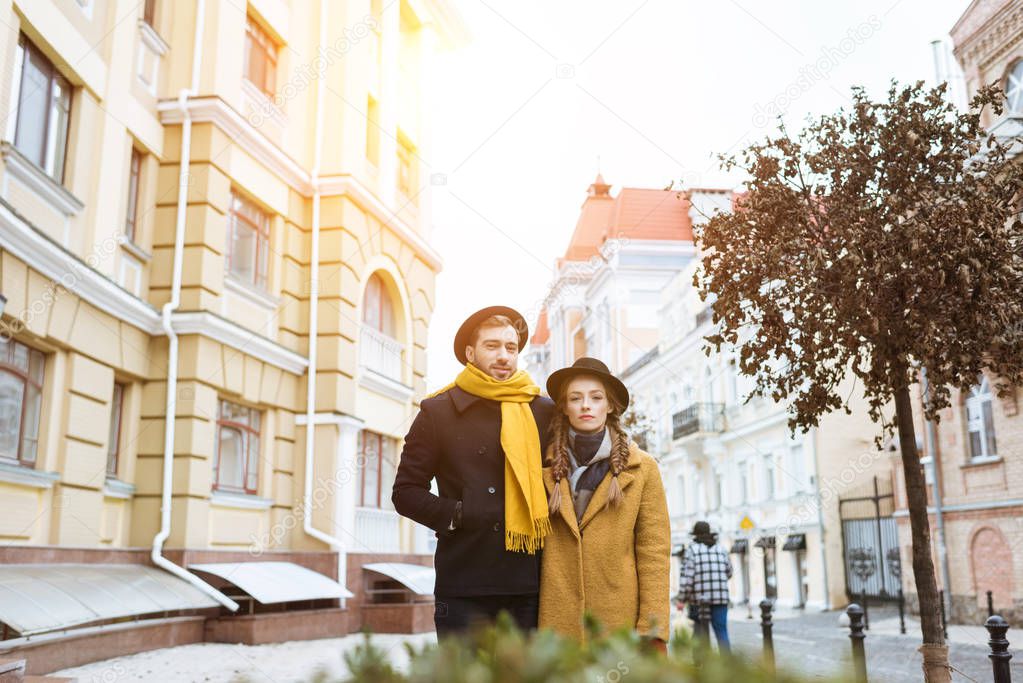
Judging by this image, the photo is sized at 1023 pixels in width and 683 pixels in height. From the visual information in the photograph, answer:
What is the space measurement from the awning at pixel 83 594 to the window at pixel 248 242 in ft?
16.5

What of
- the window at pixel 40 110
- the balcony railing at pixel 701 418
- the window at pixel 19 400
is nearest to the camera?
the window at pixel 19 400

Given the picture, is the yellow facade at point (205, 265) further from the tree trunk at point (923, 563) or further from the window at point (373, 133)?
the tree trunk at point (923, 563)

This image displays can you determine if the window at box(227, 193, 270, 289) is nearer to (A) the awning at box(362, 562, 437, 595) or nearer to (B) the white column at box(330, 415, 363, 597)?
(B) the white column at box(330, 415, 363, 597)

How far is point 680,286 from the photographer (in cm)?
4084

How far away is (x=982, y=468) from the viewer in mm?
20781

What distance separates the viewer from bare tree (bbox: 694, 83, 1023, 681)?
8.34 m

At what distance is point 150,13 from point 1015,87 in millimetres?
17456

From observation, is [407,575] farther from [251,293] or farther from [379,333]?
[251,293]

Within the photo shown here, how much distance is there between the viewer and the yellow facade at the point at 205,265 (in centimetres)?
1086

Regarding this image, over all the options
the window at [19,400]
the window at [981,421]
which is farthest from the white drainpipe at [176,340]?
the window at [981,421]

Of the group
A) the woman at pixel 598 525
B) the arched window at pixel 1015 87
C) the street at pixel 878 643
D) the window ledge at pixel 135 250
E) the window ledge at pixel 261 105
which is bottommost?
→ the street at pixel 878 643

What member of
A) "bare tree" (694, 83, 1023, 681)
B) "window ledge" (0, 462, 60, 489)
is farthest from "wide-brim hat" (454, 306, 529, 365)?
"window ledge" (0, 462, 60, 489)

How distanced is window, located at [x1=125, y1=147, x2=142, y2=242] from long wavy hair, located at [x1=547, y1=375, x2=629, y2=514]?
34.6 feet

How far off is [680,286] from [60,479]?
3221cm
